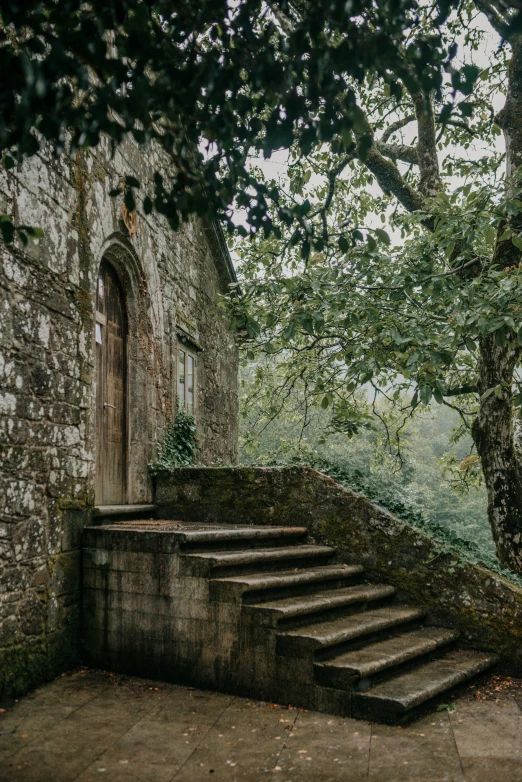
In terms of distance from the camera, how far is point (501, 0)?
A: 2859mm

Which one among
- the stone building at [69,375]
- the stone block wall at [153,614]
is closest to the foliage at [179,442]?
the stone building at [69,375]

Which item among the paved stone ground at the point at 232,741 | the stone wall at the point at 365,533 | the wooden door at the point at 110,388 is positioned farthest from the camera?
the wooden door at the point at 110,388

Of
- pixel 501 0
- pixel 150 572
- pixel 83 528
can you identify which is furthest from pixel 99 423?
pixel 501 0

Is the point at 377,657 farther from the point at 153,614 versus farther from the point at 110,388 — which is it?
the point at 110,388

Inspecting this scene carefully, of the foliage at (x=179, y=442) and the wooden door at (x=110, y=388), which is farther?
the foliage at (x=179, y=442)

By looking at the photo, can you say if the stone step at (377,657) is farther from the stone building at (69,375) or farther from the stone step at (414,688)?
the stone building at (69,375)

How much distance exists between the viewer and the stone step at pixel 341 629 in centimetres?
429

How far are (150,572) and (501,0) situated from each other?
410cm

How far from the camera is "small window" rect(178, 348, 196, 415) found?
8586 mm

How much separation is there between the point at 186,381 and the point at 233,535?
3.77 m

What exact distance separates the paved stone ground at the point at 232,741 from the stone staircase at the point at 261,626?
14cm

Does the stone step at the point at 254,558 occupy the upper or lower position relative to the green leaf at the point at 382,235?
lower

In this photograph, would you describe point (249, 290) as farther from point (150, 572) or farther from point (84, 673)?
point (84, 673)

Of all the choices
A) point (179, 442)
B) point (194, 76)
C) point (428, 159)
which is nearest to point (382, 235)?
point (194, 76)
